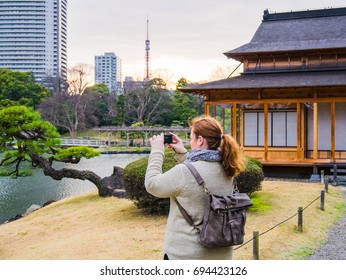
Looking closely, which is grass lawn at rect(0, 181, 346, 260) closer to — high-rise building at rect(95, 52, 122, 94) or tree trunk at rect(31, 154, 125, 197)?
tree trunk at rect(31, 154, 125, 197)

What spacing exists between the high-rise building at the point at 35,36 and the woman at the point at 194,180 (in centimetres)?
6270

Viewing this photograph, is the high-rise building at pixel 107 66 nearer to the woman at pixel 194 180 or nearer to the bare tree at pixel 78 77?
the bare tree at pixel 78 77

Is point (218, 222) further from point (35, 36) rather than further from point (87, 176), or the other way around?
point (35, 36)

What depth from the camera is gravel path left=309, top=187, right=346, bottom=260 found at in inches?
238

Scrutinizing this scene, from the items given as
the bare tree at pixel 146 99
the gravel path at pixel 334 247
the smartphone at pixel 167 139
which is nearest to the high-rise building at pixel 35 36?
the bare tree at pixel 146 99

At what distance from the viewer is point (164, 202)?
8.34 meters

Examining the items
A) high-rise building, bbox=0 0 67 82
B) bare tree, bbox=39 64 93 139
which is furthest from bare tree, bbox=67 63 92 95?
high-rise building, bbox=0 0 67 82

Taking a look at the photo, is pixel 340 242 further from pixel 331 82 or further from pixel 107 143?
pixel 107 143

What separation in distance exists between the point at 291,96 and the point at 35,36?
63648 millimetres

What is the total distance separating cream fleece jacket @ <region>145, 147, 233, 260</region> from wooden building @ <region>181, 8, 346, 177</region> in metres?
11.6

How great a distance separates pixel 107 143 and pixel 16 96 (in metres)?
10.9

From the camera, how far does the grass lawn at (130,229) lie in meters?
6.25

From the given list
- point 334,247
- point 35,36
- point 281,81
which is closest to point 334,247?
point 334,247

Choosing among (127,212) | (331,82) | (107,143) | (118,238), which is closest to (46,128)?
(127,212)
